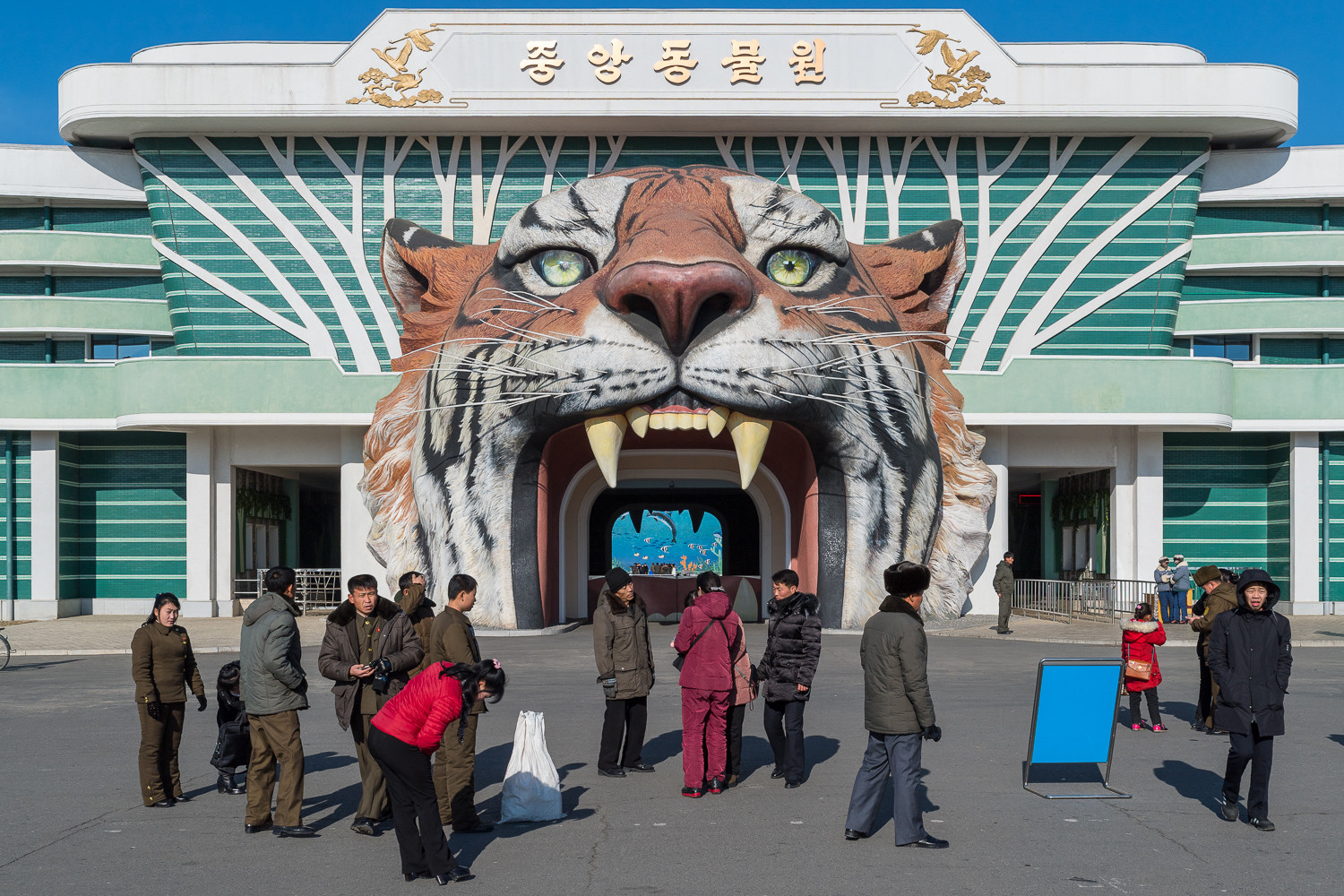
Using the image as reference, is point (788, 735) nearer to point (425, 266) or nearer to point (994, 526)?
point (425, 266)

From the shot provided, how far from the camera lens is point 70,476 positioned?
27328 mm

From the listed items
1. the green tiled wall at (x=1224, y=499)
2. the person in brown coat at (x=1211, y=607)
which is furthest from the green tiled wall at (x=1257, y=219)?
the person in brown coat at (x=1211, y=607)

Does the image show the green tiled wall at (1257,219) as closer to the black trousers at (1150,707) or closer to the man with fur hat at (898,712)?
the black trousers at (1150,707)

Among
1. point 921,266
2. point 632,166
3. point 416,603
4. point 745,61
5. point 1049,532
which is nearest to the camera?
point 416,603

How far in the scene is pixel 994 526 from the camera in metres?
24.5

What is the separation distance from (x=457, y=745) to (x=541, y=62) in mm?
20635

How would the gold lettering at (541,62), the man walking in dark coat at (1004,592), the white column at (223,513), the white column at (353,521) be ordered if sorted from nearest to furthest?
the man walking in dark coat at (1004,592), the white column at (353,521), the gold lettering at (541,62), the white column at (223,513)

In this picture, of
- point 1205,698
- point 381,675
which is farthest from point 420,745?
point 1205,698

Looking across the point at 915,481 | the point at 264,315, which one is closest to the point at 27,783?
the point at 915,481

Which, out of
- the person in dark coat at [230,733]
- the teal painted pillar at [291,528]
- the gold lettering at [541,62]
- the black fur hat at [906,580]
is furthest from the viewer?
the teal painted pillar at [291,528]

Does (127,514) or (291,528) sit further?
(291,528)

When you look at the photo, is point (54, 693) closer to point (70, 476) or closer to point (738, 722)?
point (738, 722)

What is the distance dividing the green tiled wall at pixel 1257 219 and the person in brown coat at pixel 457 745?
2471 centimetres

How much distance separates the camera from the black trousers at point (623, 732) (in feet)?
28.6
